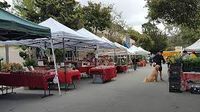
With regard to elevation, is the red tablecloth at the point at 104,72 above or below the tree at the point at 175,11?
below

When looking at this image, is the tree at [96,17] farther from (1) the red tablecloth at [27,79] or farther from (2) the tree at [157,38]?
(2) the tree at [157,38]

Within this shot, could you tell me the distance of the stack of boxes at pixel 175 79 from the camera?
1772 centimetres

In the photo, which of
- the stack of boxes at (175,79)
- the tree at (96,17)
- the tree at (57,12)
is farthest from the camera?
the tree at (96,17)

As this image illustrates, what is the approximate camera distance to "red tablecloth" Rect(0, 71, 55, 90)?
54.6ft

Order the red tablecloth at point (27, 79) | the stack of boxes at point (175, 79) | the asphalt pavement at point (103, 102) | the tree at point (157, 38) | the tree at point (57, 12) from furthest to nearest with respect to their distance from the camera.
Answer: the tree at point (157, 38)
the tree at point (57, 12)
the stack of boxes at point (175, 79)
the red tablecloth at point (27, 79)
the asphalt pavement at point (103, 102)

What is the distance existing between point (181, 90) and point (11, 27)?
830cm

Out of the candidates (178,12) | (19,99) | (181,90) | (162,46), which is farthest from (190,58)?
(162,46)

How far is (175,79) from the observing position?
58.3ft

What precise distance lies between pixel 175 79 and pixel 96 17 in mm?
36498

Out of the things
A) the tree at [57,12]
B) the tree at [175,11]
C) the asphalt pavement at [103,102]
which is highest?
the tree at [57,12]

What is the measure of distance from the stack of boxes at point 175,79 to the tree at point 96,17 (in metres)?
35.8

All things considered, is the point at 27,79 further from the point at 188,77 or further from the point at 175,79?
the point at 188,77

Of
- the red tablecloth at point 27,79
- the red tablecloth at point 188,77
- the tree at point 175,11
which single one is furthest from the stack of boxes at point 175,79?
the tree at point 175,11

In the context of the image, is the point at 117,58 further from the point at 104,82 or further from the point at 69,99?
the point at 69,99
